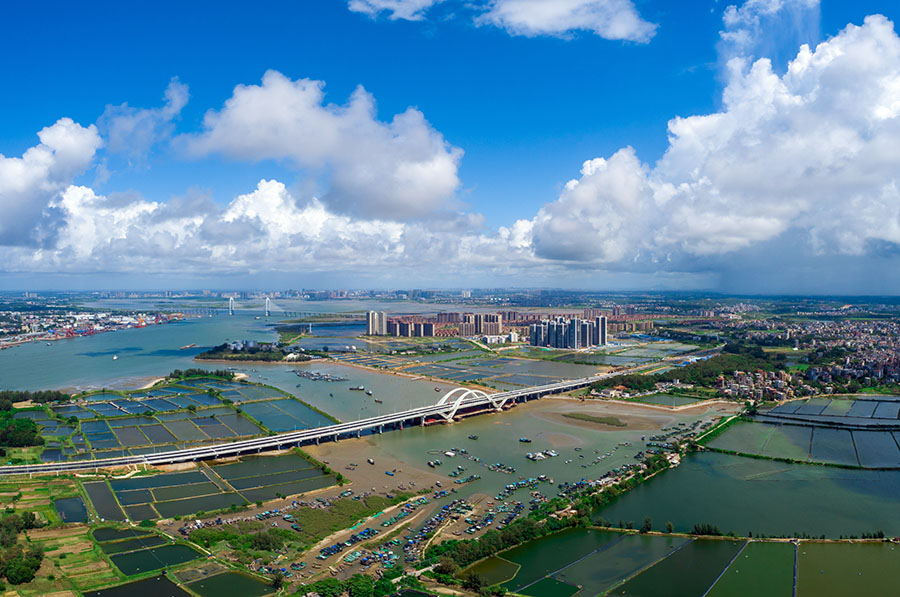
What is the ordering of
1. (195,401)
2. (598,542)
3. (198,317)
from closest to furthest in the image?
(598,542) < (195,401) < (198,317)

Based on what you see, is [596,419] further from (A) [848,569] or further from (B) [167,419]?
(B) [167,419]

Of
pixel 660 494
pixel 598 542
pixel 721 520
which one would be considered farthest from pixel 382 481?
pixel 721 520


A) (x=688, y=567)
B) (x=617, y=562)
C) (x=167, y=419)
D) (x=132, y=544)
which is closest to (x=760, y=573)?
(x=688, y=567)

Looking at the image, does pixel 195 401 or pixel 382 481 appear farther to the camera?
pixel 195 401

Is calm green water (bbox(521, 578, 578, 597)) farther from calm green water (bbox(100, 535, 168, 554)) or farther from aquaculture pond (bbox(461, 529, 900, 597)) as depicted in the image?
calm green water (bbox(100, 535, 168, 554))

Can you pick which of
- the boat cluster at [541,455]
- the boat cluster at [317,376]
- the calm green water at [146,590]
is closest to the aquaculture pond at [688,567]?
→ the boat cluster at [541,455]

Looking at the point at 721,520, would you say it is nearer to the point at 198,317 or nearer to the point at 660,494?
the point at 660,494

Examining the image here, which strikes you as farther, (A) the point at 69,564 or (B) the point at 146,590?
(A) the point at 69,564
